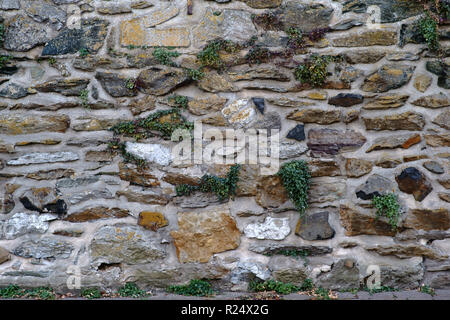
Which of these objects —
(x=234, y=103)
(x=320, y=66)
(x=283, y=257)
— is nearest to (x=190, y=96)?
(x=234, y=103)

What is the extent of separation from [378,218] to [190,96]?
5.63 ft

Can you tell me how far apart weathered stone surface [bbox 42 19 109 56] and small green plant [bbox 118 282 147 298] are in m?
1.85

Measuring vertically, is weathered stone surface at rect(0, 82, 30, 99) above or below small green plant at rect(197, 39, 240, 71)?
below

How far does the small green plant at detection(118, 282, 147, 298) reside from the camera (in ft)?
9.42

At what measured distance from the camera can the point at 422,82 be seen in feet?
9.57

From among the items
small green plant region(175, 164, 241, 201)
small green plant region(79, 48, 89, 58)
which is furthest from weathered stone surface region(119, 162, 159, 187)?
small green plant region(79, 48, 89, 58)

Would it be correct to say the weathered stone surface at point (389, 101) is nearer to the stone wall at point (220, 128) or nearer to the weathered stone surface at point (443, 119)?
the stone wall at point (220, 128)

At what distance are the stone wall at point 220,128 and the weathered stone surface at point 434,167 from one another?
0.01 meters

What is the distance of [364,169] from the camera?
9.53 feet

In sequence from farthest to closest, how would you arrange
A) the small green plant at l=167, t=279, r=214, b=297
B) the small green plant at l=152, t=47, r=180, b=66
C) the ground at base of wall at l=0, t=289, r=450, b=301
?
the small green plant at l=152, t=47, r=180, b=66 < the small green plant at l=167, t=279, r=214, b=297 < the ground at base of wall at l=0, t=289, r=450, b=301

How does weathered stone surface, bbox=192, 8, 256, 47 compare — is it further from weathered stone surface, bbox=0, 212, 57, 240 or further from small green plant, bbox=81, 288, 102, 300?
small green plant, bbox=81, 288, 102, 300

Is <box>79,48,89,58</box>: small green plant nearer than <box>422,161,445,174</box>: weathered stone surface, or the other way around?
<box>422,161,445,174</box>: weathered stone surface

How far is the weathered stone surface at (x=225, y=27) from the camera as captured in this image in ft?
9.84

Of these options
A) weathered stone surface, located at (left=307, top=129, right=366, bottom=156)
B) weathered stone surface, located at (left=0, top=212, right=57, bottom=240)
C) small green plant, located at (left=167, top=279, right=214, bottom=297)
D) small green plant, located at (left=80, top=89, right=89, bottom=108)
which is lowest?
small green plant, located at (left=167, top=279, right=214, bottom=297)
